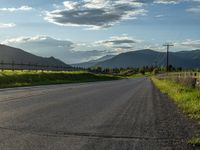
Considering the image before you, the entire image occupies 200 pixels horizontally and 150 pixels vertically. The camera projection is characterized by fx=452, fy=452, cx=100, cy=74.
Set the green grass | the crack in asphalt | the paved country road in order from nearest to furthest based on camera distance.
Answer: the paved country road, the green grass, the crack in asphalt

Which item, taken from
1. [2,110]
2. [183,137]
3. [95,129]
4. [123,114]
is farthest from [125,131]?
[2,110]

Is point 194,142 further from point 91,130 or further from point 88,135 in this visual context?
point 91,130

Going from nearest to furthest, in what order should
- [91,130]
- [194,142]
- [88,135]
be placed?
[194,142] < [88,135] < [91,130]

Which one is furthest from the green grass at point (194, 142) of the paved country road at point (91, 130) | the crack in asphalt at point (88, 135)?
the crack in asphalt at point (88, 135)

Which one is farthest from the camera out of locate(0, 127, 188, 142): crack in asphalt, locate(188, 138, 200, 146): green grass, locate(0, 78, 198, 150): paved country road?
locate(0, 127, 188, 142): crack in asphalt

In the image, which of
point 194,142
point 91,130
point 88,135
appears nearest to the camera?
point 194,142

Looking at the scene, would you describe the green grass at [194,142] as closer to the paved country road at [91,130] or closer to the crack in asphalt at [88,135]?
the paved country road at [91,130]

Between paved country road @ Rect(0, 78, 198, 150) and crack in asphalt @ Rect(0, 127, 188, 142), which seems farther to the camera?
crack in asphalt @ Rect(0, 127, 188, 142)

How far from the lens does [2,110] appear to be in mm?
15969

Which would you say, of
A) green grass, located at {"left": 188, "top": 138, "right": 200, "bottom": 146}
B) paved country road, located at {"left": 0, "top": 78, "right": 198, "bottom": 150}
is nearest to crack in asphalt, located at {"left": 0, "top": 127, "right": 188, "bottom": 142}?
paved country road, located at {"left": 0, "top": 78, "right": 198, "bottom": 150}

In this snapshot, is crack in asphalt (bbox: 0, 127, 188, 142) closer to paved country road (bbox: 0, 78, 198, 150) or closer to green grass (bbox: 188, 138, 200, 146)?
paved country road (bbox: 0, 78, 198, 150)

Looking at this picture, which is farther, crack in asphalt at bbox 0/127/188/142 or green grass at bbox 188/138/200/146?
crack in asphalt at bbox 0/127/188/142

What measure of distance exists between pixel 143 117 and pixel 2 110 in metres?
5.01

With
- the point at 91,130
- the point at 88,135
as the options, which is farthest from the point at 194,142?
the point at 91,130
